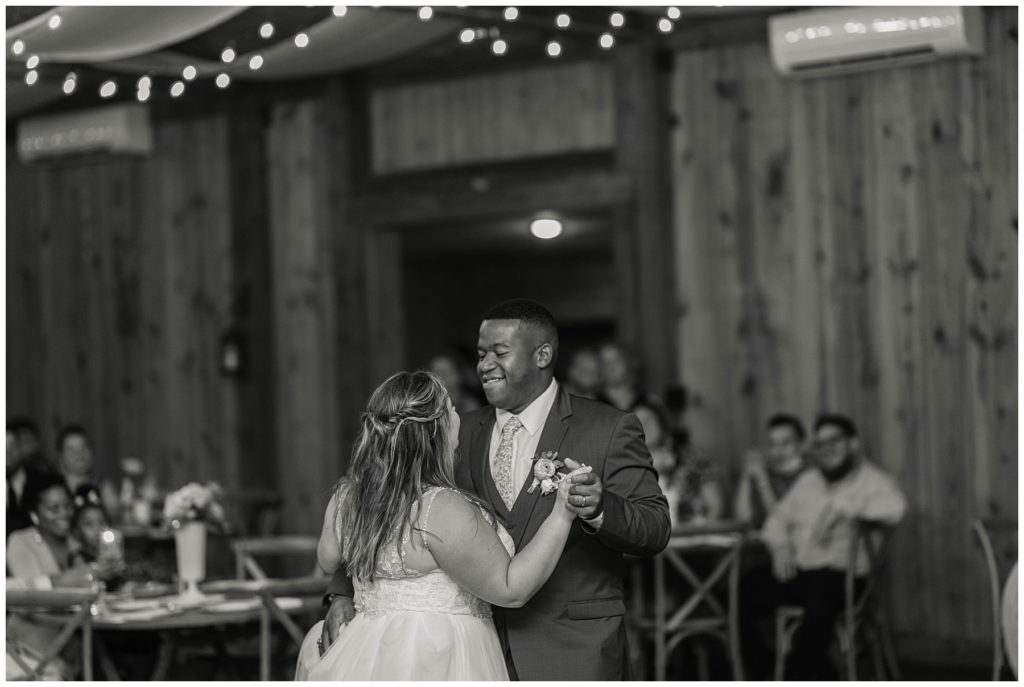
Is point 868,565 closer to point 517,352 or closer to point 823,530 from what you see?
point 823,530

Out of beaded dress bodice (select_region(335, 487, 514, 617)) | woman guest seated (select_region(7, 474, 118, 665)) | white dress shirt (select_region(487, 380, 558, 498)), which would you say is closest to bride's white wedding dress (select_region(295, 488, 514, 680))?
beaded dress bodice (select_region(335, 487, 514, 617))

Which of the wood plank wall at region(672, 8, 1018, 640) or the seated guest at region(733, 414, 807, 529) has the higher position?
the wood plank wall at region(672, 8, 1018, 640)

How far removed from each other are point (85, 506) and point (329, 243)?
3440 millimetres

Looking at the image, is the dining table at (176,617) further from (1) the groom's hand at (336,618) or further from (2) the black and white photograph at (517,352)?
(1) the groom's hand at (336,618)

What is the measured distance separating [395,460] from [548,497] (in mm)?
433

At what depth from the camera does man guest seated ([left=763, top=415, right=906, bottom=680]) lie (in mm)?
6336

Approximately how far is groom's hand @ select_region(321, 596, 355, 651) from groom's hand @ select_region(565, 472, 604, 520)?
0.76 m

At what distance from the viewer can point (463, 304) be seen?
13.9 m

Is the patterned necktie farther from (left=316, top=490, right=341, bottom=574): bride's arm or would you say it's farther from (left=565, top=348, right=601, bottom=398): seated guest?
(left=565, top=348, right=601, bottom=398): seated guest

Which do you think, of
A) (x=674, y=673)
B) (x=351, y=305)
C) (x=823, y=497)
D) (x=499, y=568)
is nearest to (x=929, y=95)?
(x=823, y=497)

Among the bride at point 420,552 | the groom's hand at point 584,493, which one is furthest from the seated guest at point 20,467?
the groom's hand at point 584,493

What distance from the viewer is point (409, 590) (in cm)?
348

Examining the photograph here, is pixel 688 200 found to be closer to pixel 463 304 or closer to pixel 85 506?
pixel 85 506

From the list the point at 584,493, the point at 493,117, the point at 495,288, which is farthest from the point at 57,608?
the point at 495,288
